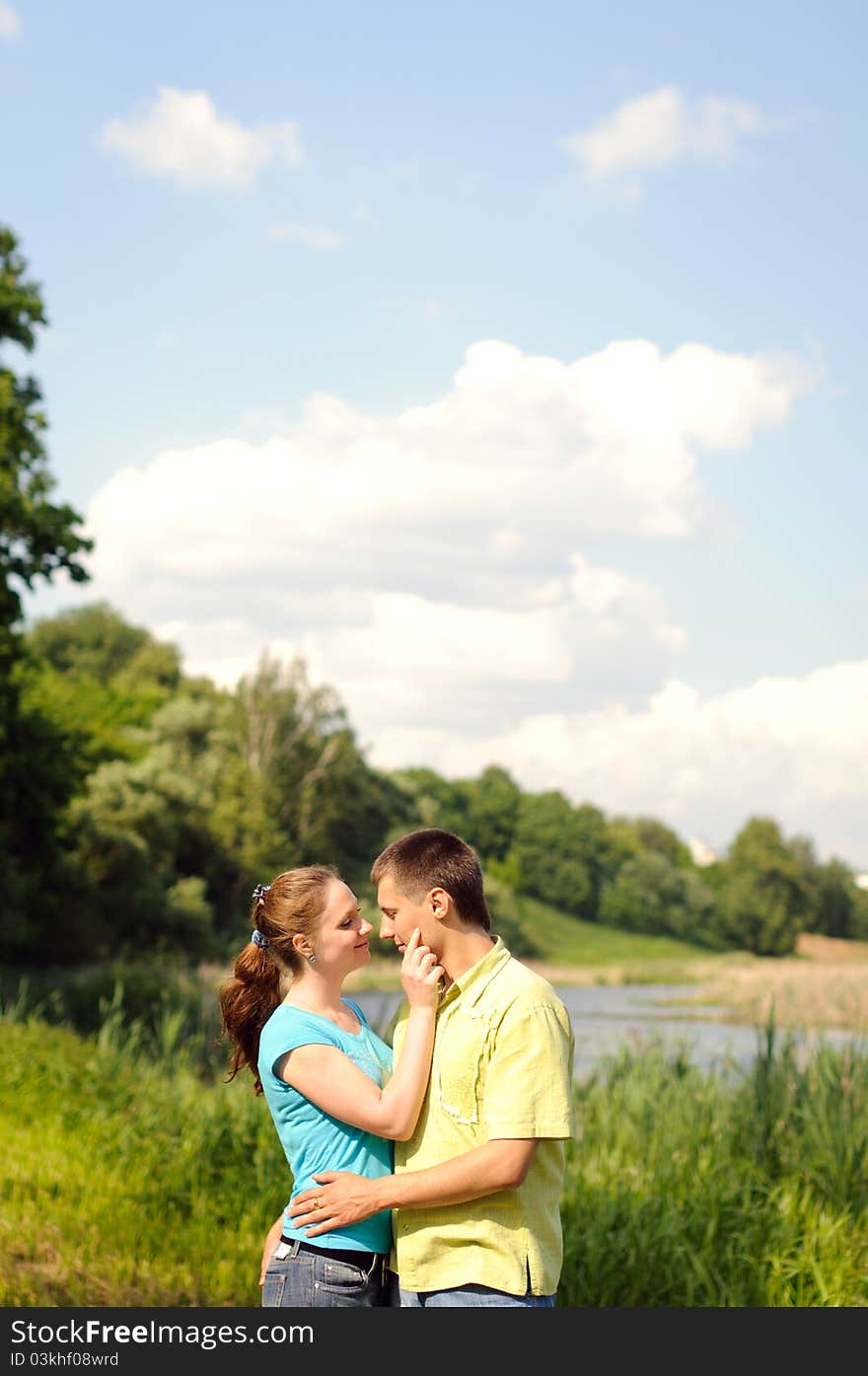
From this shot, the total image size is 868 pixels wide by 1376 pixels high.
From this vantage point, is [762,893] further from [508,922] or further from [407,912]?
[407,912]

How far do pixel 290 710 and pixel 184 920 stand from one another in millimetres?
16537

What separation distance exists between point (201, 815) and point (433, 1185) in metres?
37.7

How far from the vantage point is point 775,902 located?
254ft

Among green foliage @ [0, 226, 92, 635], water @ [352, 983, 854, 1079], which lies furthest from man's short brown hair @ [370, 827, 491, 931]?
green foliage @ [0, 226, 92, 635]

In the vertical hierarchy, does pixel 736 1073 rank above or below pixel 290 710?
below

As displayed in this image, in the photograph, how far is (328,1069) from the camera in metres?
2.49

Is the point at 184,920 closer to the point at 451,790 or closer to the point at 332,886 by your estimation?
the point at 332,886

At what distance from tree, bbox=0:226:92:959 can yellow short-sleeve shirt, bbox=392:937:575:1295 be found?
15660 mm

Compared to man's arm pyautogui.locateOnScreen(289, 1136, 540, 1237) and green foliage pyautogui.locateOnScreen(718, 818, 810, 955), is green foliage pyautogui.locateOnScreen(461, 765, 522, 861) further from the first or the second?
man's arm pyautogui.locateOnScreen(289, 1136, 540, 1237)

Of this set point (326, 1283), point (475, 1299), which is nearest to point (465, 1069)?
point (475, 1299)

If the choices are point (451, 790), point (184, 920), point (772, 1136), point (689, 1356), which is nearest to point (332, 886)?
point (689, 1356)

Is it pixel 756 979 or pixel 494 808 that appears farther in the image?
pixel 494 808

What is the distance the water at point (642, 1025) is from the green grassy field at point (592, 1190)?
0.78 meters

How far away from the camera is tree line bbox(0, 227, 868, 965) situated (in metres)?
19.9
